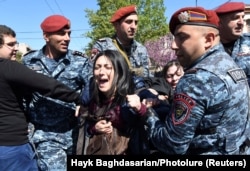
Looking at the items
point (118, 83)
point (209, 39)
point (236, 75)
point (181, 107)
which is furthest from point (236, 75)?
point (118, 83)

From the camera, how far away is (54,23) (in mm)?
3518

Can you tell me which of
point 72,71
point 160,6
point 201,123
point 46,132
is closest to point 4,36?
point 72,71

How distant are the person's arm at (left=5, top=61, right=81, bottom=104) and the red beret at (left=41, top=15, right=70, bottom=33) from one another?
0.72m

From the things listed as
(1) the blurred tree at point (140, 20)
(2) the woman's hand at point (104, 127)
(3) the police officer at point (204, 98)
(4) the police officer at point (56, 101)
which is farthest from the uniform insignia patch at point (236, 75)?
(1) the blurred tree at point (140, 20)

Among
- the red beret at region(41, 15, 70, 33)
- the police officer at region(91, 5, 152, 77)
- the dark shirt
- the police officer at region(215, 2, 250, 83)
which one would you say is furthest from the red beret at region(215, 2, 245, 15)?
the dark shirt

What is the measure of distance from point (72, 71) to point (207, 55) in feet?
5.74

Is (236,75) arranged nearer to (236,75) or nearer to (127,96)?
(236,75)

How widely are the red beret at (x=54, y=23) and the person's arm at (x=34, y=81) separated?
721 millimetres

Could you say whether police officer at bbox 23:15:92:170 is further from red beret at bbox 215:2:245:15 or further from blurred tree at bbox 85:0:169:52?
blurred tree at bbox 85:0:169:52

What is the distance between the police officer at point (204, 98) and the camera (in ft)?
6.36

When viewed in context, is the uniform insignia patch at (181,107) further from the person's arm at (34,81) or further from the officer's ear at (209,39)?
the person's arm at (34,81)

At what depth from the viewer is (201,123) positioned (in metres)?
2.00

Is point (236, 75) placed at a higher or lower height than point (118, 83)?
higher

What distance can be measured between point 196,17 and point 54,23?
182 cm
